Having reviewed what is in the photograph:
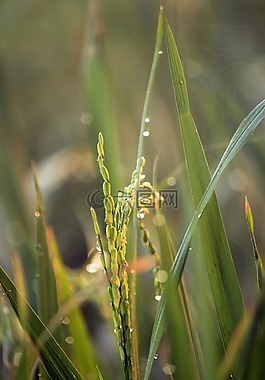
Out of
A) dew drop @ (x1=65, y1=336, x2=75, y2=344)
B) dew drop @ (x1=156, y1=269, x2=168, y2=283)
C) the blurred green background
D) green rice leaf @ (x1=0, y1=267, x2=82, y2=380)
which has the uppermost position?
the blurred green background

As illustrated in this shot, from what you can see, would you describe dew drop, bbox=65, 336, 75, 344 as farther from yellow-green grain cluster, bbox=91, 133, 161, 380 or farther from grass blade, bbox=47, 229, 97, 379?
yellow-green grain cluster, bbox=91, 133, 161, 380

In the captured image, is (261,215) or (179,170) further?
(261,215)

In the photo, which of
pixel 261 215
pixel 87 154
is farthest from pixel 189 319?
pixel 87 154

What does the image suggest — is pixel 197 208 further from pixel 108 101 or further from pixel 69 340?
pixel 108 101

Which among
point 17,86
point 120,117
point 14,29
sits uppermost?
point 14,29

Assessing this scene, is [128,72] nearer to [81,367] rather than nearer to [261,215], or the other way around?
[261,215]

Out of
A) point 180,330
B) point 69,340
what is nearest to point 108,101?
point 69,340

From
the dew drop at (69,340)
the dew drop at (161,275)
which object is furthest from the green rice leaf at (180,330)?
the dew drop at (69,340)

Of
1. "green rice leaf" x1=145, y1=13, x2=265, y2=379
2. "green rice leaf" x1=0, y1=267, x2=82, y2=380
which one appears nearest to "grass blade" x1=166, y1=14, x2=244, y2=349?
"green rice leaf" x1=145, y1=13, x2=265, y2=379
